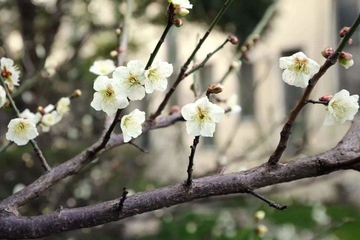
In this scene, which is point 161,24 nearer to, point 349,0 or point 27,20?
point 27,20

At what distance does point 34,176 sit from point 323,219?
5.62ft

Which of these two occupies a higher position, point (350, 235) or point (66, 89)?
point (66, 89)

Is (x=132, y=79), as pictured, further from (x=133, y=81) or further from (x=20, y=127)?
(x=20, y=127)

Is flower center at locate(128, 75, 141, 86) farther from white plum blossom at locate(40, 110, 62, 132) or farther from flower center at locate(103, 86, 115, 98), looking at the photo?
white plum blossom at locate(40, 110, 62, 132)

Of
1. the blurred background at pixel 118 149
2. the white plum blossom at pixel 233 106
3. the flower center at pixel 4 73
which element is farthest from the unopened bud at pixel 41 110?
the blurred background at pixel 118 149

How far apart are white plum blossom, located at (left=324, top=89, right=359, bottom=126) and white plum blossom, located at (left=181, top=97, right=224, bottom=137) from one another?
17 centimetres

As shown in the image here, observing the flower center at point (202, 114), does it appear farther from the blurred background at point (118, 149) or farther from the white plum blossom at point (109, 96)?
the blurred background at point (118, 149)

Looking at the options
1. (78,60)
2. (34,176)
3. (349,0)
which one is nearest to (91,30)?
(78,60)

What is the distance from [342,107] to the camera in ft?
2.77

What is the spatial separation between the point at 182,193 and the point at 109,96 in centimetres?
19

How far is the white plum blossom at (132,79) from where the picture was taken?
83 centimetres

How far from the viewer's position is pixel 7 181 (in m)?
2.97

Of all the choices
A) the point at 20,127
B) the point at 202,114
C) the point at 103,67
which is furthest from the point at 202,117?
the point at 103,67

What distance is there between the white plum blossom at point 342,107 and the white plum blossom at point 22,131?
0.50 metres
